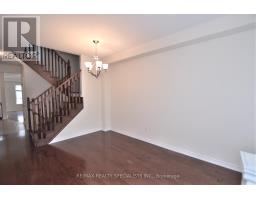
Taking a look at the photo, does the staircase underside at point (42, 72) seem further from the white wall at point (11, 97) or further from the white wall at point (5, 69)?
the white wall at point (11, 97)

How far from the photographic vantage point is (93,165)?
3.18 meters

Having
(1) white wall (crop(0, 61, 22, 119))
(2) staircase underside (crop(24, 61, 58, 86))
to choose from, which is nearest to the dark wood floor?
(2) staircase underside (crop(24, 61, 58, 86))

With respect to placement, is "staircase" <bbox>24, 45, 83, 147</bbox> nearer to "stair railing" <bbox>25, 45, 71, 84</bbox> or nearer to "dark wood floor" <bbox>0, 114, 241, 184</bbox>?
"stair railing" <bbox>25, 45, 71, 84</bbox>

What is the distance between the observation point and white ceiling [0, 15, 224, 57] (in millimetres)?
2693

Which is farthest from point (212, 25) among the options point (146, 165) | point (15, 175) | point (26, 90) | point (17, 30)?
point (26, 90)

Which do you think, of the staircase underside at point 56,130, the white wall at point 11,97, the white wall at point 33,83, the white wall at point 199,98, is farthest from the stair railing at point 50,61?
the white wall at point 11,97

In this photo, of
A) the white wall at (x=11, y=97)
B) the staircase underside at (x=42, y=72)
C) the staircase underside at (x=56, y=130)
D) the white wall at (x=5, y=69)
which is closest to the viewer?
the staircase underside at (x=56, y=130)

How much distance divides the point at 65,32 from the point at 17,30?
3.05 ft

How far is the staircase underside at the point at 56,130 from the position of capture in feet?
14.1

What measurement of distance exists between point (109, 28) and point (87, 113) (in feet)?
10.3

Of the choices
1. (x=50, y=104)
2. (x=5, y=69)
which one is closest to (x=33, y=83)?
(x=50, y=104)

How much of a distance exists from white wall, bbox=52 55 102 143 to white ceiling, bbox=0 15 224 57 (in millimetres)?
1452

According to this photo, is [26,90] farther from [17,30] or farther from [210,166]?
[210,166]
